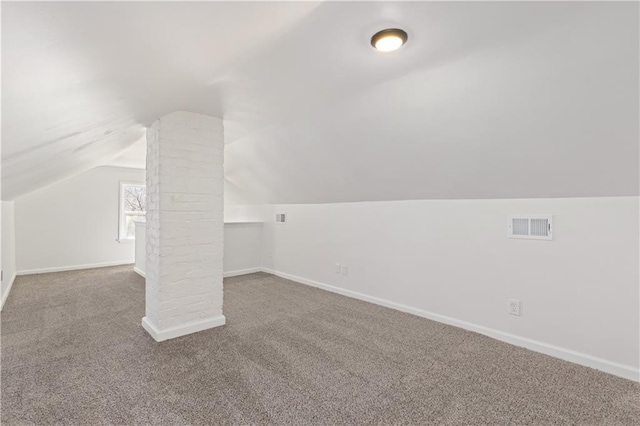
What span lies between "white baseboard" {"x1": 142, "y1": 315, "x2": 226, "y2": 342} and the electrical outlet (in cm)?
267

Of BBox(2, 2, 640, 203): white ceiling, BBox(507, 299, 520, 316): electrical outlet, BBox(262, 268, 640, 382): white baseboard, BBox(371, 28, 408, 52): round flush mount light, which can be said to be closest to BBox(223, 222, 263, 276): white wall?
BBox(262, 268, 640, 382): white baseboard

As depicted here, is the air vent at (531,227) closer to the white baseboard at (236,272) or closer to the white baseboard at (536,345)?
the white baseboard at (536,345)

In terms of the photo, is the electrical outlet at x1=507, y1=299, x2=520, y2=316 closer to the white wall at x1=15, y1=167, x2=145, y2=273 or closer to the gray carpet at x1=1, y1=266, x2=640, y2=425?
the gray carpet at x1=1, y1=266, x2=640, y2=425

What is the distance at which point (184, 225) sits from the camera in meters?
Answer: 2.87

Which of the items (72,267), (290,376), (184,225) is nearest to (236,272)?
(184,225)

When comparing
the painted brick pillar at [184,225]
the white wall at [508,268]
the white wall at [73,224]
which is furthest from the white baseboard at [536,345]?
the white wall at [73,224]

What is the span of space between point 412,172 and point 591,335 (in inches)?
74.4

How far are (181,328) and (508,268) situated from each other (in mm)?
2989

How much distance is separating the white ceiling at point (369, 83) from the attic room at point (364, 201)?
0.01 m

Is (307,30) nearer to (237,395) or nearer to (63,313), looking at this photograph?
(237,395)

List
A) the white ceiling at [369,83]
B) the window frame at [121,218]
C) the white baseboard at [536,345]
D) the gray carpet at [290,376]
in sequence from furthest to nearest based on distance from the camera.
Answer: the window frame at [121,218] → the white baseboard at [536,345] → the gray carpet at [290,376] → the white ceiling at [369,83]

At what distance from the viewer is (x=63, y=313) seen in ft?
11.1

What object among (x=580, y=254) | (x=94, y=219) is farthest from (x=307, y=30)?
(x=94, y=219)

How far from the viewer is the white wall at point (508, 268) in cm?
226
